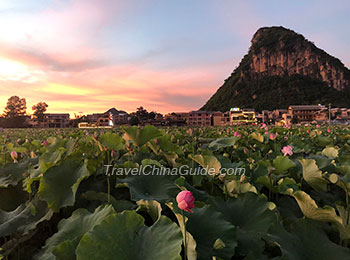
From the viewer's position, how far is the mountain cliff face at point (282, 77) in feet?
337

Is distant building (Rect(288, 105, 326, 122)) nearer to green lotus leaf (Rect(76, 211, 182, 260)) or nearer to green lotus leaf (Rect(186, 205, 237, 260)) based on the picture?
green lotus leaf (Rect(186, 205, 237, 260))

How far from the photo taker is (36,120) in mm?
74250

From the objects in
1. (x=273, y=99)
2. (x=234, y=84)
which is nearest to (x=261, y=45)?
(x=234, y=84)

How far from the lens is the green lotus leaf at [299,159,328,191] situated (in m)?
1.24

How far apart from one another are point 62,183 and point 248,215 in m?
0.83

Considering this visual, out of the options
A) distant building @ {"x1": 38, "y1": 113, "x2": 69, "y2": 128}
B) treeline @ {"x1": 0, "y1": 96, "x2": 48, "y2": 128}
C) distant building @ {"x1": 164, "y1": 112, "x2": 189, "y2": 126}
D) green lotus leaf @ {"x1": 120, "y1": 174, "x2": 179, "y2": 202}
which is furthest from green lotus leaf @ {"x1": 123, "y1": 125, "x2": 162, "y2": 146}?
distant building @ {"x1": 38, "y1": 113, "x2": 69, "y2": 128}

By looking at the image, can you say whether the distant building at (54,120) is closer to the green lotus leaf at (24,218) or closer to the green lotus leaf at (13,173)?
the green lotus leaf at (13,173)

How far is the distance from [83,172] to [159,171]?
0.37 m

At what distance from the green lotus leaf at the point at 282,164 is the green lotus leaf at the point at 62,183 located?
3.46ft

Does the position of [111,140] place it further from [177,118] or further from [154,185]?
[177,118]

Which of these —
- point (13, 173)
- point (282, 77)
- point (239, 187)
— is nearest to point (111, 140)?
point (13, 173)

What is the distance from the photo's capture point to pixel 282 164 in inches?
58.5

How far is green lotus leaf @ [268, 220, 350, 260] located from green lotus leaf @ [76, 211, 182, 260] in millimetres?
320

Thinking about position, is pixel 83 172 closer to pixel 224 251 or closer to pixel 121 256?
pixel 121 256
